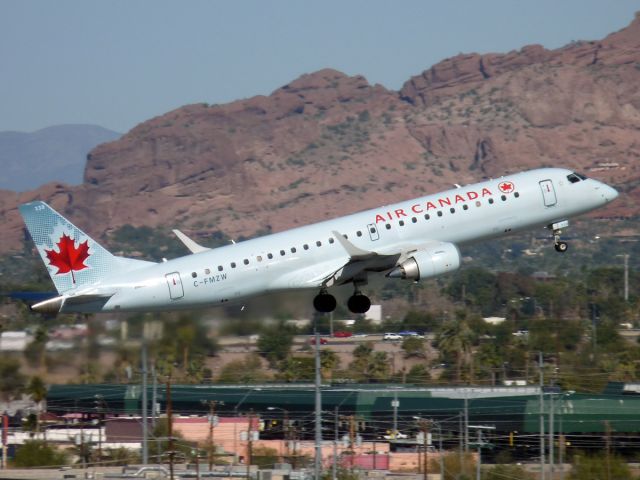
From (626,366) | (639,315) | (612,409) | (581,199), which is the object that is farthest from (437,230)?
(639,315)

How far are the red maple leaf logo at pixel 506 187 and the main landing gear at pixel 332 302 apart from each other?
813cm

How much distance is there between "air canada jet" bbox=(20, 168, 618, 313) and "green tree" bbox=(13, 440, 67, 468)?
48.0 ft

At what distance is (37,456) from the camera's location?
209ft

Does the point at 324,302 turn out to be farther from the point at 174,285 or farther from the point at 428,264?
the point at 174,285

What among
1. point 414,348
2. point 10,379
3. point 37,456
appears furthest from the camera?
point 414,348

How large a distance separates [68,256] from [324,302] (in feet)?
38.4

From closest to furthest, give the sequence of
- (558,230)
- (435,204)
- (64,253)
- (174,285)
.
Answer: (174,285) < (64,253) < (435,204) < (558,230)

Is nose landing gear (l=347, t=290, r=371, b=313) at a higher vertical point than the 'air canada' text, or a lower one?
lower

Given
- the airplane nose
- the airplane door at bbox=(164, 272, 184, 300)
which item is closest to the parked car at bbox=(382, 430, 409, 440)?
the airplane nose

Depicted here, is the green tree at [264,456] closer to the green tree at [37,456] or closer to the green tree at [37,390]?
the green tree at [37,456]

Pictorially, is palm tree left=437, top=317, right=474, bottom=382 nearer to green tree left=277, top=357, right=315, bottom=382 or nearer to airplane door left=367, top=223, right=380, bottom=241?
green tree left=277, top=357, right=315, bottom=382

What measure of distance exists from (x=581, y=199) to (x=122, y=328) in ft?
75.2

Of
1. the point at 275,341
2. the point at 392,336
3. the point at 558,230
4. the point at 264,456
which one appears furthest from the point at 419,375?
the point at 558,230

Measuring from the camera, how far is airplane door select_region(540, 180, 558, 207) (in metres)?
57.8
